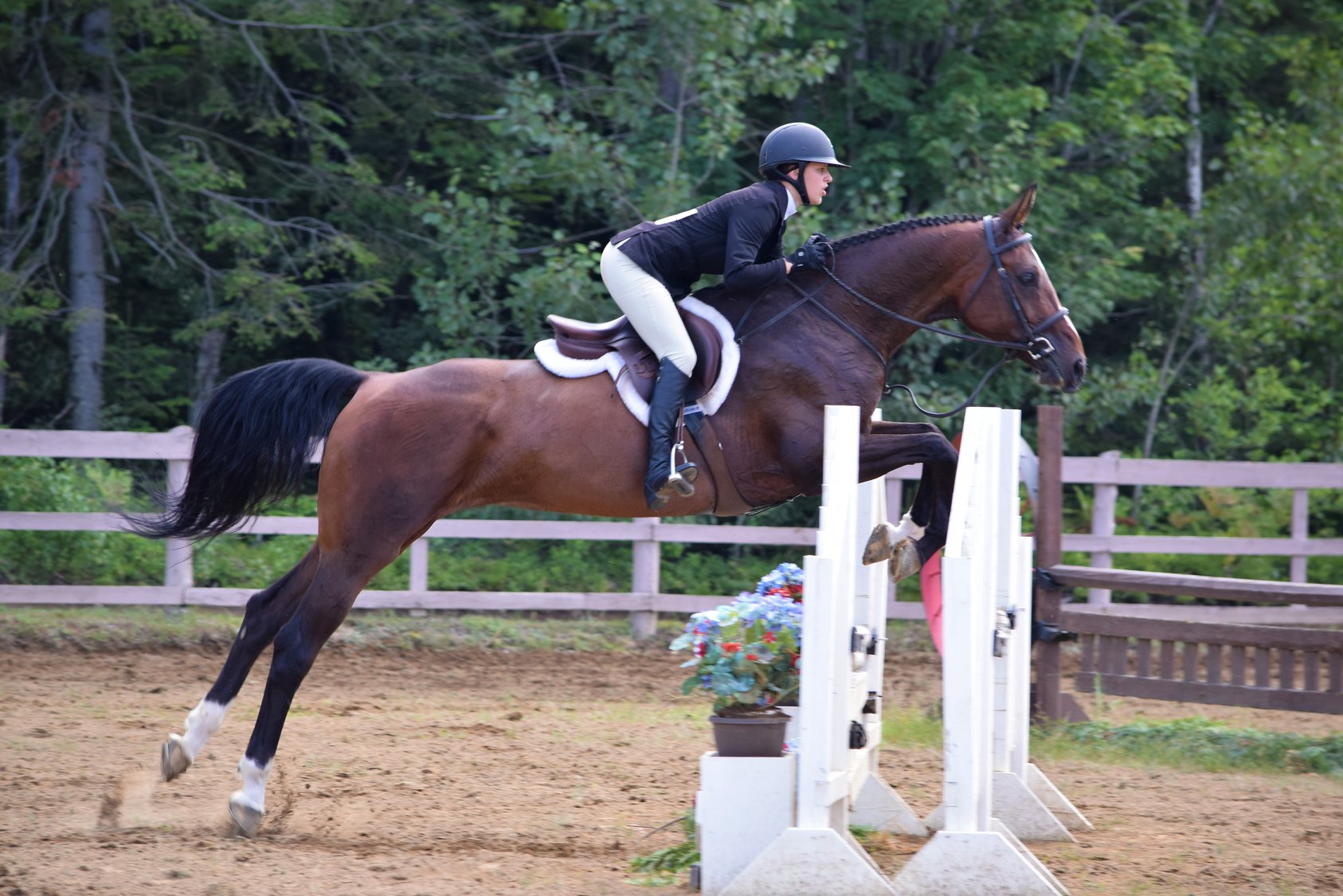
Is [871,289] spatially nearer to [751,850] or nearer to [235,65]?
A: [751,850]

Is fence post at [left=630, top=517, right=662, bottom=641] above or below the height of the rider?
below

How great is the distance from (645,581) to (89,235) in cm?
566

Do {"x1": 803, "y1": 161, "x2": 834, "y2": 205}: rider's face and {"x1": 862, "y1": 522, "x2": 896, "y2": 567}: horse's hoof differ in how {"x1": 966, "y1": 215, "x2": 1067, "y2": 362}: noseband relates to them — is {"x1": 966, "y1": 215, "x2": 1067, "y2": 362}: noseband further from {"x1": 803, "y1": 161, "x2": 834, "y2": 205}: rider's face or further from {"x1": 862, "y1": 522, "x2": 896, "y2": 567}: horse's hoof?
{"x1": 862, "y1": 522, "x2": 896, "y2": 567}: horse's hoof

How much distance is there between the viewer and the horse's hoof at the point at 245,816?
4242 mm

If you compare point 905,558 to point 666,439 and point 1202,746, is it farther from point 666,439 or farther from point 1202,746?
point 1202,746

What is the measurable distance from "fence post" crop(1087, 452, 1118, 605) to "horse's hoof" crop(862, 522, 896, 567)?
505 cm

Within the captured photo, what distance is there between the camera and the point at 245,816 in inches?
167

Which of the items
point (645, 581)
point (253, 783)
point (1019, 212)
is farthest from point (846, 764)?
point (645, 581)

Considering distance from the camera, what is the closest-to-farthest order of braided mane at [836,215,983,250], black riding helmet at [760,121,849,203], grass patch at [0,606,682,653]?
1. black riding helmet at [760,121,849,203]
2. braided mane at [836,215,983,250]
3. grass patch at [0,606,682,653]

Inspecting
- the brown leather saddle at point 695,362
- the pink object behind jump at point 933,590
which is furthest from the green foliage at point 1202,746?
the brown leather saddle at point 695,362

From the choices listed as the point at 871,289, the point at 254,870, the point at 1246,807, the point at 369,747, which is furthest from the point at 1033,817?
the point at 369,747

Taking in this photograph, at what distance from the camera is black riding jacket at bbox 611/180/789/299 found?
14.1 feet

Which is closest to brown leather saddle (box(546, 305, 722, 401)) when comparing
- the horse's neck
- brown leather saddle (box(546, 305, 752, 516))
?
brown leather saddle (box(546, 305, 752, 516))

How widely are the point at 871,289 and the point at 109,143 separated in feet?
27.1
